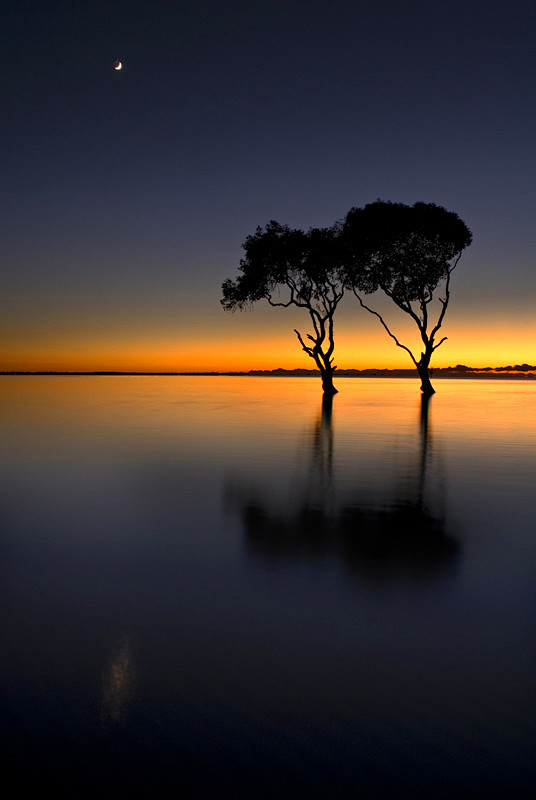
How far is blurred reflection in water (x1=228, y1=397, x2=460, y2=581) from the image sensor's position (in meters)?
6.61

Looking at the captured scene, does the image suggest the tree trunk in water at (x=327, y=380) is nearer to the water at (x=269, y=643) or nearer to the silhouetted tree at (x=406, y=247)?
the silhouetted tree at (x=406, y=247)

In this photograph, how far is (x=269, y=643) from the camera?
438 centimetres

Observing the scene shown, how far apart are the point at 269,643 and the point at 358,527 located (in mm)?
4179

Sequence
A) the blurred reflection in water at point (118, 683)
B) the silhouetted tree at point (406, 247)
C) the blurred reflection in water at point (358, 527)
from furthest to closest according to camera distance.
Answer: the silhouetted tree at point (406, 247) < the blurred reflection in water at point (358, 527) < the blurred reflection in water at point (118, 683)

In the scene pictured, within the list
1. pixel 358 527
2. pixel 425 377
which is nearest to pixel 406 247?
pixel 425 377

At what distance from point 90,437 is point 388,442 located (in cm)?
1127

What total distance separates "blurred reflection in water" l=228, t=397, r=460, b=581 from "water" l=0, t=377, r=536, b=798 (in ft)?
0.17

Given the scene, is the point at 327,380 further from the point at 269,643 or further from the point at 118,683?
the point at 118,683

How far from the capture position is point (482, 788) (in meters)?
2.82

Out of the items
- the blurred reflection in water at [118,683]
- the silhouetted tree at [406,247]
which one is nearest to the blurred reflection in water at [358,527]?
the blurred reflection in water at [118,683]

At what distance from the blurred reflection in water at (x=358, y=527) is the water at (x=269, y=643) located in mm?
51

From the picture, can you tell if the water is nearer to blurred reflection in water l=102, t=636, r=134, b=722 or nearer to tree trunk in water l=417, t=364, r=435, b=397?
blurred reflection in water l=102, t=636, r=134, b=722

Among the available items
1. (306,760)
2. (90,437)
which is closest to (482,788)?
(306,760)

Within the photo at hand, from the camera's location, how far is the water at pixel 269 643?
2.99 metres
